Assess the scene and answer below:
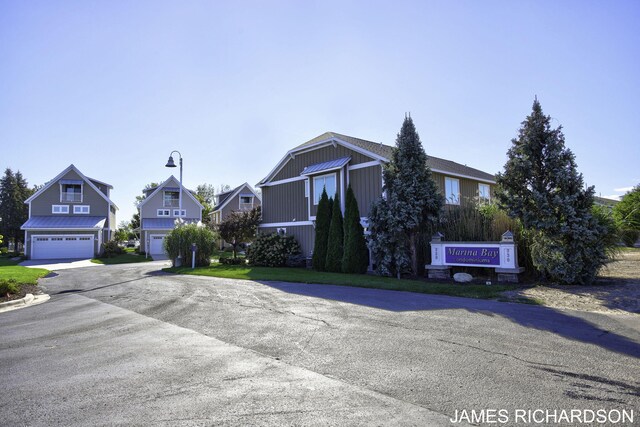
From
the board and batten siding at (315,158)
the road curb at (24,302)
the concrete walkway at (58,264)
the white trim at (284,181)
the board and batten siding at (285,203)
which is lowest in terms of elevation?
the concrete walkway at (58,264)

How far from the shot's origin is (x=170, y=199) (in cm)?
4466

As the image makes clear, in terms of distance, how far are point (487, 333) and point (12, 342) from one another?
26.0ft

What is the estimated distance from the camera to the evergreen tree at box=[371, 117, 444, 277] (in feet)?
51.7

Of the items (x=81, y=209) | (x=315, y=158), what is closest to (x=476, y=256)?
(x=315, y=158)

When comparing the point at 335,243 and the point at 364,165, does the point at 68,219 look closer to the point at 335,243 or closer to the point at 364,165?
the point at 335,243

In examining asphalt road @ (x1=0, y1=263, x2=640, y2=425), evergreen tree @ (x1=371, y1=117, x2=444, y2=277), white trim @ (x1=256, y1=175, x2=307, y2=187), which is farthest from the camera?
white trim @ (x1=256, y1=175, x2=307, y2=187)

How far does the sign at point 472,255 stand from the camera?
13383 millimetres

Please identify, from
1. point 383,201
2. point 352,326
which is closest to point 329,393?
point 352,326

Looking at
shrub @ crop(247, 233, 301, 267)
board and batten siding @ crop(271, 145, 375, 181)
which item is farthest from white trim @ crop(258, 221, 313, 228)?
board and batten siding @ crop(271, 145, 375, 181)

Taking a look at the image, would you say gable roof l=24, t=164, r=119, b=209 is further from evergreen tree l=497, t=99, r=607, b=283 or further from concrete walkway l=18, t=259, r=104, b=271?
evergreen tree l=497, t=99, r=607, b=283

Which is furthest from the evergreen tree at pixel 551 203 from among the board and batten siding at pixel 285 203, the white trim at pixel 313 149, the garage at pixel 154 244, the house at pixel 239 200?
the house at pixel 239 200

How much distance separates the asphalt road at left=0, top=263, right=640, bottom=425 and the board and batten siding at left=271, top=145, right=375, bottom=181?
1207 centimetres

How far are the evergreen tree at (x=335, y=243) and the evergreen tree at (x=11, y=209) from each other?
169ft

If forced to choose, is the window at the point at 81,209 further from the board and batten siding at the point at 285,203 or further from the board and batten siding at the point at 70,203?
the board and batten siding at the point at 285,203
